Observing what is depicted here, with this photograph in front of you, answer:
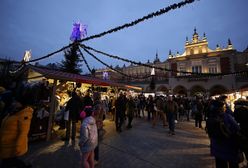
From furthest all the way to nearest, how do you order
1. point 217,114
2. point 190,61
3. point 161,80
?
point 161,80, point 190,61, point 217,114

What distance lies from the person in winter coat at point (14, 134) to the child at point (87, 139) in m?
1.11

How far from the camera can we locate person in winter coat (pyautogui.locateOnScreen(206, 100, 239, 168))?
2738 mm

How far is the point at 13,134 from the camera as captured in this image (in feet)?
8.93

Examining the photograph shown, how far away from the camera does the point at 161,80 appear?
34.2m

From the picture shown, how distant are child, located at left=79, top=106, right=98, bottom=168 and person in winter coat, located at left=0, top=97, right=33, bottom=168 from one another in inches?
43.8

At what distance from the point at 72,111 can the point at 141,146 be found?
10.0ft

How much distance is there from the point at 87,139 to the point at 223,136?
8.67ft

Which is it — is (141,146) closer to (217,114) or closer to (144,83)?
(217,114)

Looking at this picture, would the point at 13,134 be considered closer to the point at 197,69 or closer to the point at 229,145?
the point at 229,145

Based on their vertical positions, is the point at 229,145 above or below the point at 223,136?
below

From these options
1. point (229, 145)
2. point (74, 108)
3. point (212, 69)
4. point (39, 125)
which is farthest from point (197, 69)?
point (39, 125)

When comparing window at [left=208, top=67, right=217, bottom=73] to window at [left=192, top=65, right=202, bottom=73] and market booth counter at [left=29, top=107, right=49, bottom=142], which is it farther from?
market booth counter at [left=29, top=107, right=49, bottom=142]

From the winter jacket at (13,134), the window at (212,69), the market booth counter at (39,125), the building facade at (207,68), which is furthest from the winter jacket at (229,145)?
the window at (212,69)

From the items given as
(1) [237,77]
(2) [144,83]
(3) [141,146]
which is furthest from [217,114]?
(2) [144,83]
